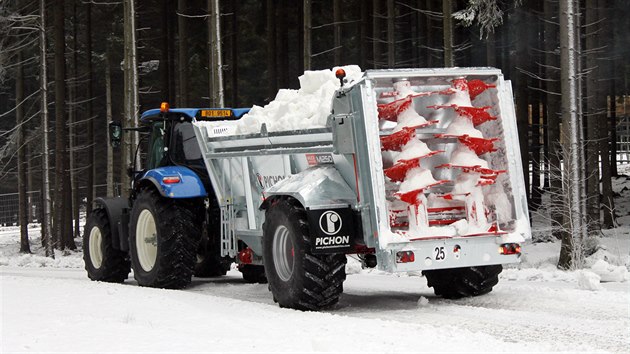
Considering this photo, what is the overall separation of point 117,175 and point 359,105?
120 feet

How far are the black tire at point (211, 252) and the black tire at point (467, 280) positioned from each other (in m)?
3.29

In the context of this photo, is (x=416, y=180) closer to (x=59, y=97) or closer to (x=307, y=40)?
(x=307, y=40)

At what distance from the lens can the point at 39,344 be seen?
709cm

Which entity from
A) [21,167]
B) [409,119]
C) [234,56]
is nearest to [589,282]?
[409,119]

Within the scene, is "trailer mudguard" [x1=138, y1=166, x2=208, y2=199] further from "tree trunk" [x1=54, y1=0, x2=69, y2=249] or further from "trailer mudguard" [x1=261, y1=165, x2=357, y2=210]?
"tree trunk" [x1=54, y1=0, x2=69, y2=249]

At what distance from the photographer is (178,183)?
1245 cm

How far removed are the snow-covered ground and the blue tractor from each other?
634 millimetres

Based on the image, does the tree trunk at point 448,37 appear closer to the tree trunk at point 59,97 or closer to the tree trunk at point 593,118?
the tree trunk at point 593,118

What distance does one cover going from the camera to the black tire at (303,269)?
9.49 m

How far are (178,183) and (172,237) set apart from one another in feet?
2.42

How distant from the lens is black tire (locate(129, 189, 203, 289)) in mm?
A: 12453

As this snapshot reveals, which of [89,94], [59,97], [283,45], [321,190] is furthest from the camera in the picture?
[283,45]

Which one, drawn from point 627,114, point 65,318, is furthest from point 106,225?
point 627,114

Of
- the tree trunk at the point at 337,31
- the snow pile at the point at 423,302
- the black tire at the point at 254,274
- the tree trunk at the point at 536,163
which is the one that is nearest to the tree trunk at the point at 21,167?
the tree trunk at the point at 337,31
